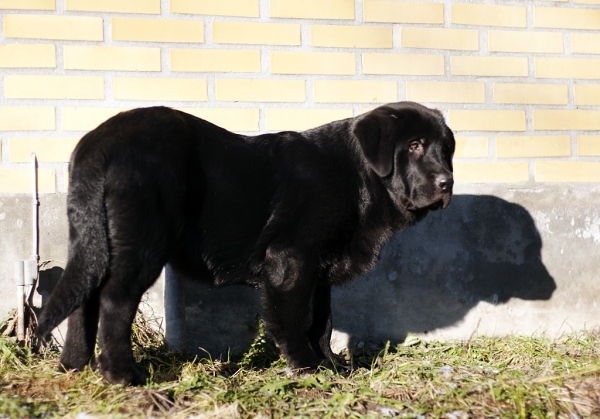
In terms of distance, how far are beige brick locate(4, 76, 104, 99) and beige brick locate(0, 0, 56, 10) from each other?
44 centimetres

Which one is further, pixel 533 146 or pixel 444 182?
pixel 533 146

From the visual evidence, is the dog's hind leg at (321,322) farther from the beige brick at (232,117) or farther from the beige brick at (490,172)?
the beige brick at (490,172)

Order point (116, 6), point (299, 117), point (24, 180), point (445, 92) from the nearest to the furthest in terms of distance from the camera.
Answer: point (24, 180) < point (116, 6) < point (299, 117) < point (445, 92)

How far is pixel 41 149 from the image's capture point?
13.5 feet

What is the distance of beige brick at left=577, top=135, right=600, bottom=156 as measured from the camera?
4.83m

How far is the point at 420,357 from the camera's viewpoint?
13.6ft

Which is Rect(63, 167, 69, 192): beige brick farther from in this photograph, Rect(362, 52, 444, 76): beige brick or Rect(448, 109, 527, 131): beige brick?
Rect(448, 109, 527, 131): beige brick

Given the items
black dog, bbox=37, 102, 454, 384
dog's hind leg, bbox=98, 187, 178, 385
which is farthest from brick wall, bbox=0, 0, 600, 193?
dog's hind leg, bbox=98, 187, 178, 385

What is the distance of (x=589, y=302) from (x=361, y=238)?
2113 millimetres

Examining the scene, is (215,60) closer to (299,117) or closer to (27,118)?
(299,117)

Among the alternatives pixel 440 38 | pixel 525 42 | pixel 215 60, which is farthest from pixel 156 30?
pixel 525 42

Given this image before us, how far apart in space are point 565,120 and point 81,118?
11.5 feet

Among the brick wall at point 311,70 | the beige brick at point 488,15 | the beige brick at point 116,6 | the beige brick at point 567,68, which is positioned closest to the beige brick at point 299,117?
the brick wall at point 311,70

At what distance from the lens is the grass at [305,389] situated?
9.35ft
